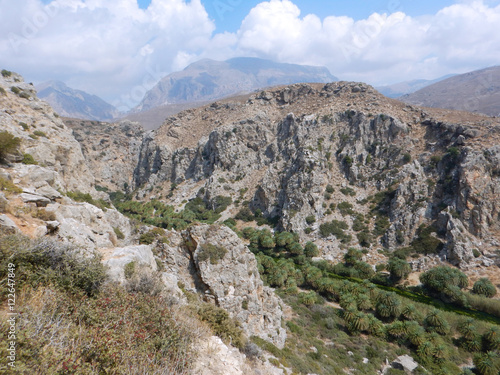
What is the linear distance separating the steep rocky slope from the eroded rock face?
3384 cm

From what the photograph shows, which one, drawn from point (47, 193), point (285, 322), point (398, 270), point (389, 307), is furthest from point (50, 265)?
point (398, 270)

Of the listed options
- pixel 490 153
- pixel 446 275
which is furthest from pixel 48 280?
pixel 490 153

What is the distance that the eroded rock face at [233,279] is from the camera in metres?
17.2

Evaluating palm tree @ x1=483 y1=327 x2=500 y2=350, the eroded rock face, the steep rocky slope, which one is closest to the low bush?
the eroded rock face

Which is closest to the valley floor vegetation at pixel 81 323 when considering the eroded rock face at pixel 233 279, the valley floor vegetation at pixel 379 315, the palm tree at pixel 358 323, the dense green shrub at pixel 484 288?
the eroded rock face at pixel 233 279

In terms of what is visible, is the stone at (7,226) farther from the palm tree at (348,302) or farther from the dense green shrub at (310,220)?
the dense green shrub at (310,220)

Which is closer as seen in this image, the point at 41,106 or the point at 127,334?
the point at 127,334

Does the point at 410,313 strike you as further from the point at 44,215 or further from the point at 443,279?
the point at 44,215

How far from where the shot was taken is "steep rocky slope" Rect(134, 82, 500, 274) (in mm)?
45781

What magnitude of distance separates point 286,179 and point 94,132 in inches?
3307

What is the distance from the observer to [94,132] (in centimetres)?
9862

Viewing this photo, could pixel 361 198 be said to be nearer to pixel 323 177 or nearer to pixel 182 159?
pixel 323 177

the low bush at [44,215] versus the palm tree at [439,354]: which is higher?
the low bush at [44,215]

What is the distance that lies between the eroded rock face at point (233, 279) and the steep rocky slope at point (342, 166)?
1332 inches
